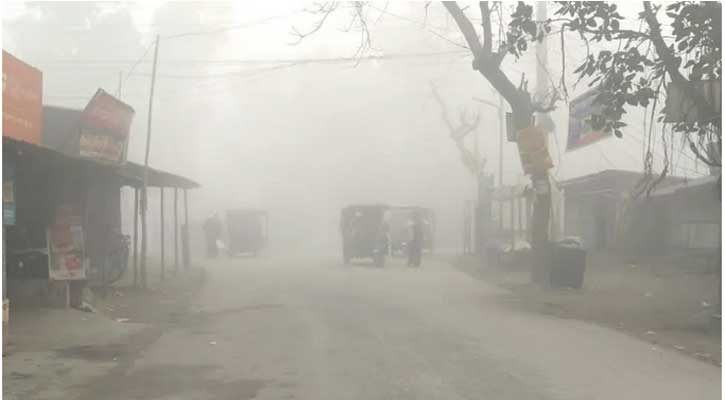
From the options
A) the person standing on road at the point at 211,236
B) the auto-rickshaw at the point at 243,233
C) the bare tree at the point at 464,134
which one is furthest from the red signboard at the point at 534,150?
the auto-rickshaw at the point at 243,233

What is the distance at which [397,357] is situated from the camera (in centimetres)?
923

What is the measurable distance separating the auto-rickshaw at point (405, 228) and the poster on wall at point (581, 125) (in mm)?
15025

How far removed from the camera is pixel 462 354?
31.0 ft

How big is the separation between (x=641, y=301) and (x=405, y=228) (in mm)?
21952

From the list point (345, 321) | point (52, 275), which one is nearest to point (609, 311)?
point (345, 321)

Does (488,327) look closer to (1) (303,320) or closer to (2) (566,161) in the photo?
(1) (303,320)

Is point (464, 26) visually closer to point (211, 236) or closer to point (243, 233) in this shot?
point (211, 236)

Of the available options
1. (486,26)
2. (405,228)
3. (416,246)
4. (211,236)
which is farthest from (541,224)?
(211,236)

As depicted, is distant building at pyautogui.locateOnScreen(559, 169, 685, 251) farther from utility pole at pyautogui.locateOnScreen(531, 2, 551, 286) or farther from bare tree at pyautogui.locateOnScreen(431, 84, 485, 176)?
utility pole at pyautogui.locateOnScreen(531, 2, 551, 286)

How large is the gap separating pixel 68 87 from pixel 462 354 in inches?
1165

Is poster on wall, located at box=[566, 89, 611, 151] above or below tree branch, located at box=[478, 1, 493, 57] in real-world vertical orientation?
below

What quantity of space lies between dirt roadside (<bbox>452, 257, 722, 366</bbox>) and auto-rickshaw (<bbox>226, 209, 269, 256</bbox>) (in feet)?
50.3

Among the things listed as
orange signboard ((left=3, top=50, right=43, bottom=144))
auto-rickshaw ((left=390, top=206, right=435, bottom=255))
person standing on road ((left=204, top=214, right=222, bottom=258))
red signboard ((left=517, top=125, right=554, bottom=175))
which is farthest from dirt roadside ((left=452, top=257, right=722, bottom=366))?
person standing on road ((left=204, top=214, right=222, bottom=258))

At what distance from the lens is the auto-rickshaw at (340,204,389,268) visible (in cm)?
2864
